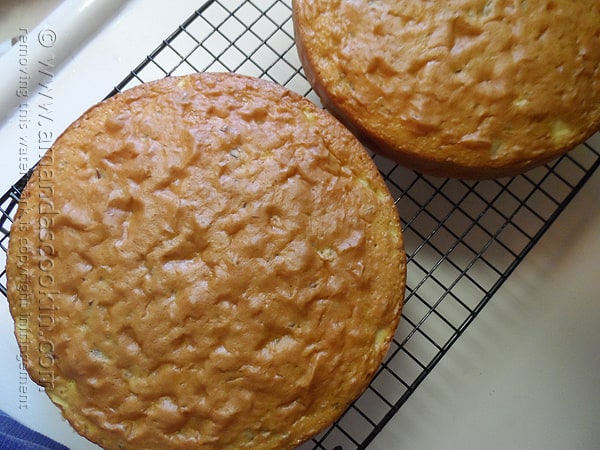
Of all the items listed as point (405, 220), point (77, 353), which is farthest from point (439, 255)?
point (77, 353)

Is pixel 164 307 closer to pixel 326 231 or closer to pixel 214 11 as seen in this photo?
pixel 326 231

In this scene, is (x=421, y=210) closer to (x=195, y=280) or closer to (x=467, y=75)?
(x=467, y=75)

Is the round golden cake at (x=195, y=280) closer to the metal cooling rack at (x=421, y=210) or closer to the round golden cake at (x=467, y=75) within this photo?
the round golden cake at (x=467, y=75)
